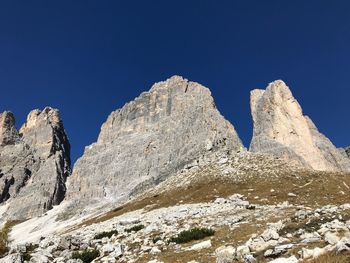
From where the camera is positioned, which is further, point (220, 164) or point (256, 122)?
point (256, 122)

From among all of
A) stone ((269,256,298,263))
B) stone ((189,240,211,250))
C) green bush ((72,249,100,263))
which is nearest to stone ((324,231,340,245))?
stone ((269,256,298,263))

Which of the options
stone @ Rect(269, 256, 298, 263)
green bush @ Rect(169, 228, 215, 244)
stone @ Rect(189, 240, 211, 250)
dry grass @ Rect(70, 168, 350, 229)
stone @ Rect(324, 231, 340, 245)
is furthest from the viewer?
dry grass @ Rect(70, 168, 350, 229)

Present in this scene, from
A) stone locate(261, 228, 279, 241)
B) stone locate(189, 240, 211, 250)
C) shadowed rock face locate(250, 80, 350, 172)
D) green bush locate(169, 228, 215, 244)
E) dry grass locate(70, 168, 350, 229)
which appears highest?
shadowed rock face locate(250, 80, 350, 172)

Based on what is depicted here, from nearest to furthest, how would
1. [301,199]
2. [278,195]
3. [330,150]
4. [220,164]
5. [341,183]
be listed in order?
[301,199] → [278,195] → [341,183] → [220,164] → [330,150]

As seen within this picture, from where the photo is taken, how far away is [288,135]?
183 metres

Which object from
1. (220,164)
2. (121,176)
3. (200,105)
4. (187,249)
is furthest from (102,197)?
(187,249)

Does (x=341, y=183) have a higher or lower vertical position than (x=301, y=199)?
higher

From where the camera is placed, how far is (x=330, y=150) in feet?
620

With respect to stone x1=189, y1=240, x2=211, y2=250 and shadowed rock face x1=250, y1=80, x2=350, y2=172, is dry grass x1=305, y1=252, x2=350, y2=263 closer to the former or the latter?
stone x1=189, y1=240, x2=211, y2=250

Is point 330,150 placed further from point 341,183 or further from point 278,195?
point 278,195

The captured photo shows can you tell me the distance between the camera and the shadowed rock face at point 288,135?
17366 cm

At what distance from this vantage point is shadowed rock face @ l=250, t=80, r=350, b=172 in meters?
174

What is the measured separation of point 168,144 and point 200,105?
23336 millimetres

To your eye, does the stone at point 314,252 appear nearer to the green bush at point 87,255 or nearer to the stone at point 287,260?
the stone at point 287,260
